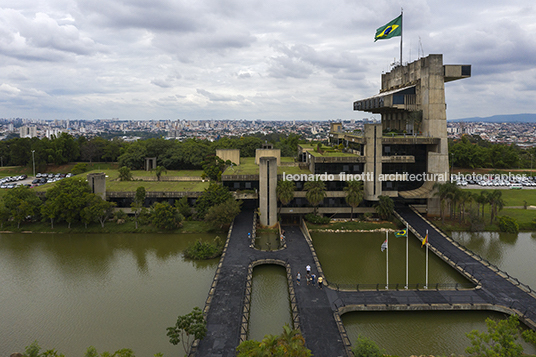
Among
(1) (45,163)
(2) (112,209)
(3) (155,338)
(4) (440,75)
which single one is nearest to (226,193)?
(2) (112,209)

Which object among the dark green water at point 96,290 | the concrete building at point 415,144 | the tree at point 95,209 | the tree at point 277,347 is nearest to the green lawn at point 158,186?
the tree at point 95,209

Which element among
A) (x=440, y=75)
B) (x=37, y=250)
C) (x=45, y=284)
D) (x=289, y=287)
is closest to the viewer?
(x=289, y=287)

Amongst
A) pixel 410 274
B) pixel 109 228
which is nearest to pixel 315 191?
pixel 410 274

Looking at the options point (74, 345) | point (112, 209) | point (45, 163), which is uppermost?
point (45, 163)

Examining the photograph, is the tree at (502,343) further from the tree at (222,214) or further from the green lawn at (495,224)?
the tree at (222,214)

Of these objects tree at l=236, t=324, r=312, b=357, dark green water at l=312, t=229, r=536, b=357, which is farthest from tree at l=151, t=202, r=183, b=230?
tree at l=236, t=324, r=312, b=357

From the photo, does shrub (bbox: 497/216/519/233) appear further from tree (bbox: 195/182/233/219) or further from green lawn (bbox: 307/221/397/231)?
tree (bbox: 195/182/233/219)

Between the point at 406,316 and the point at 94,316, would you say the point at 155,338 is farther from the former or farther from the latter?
the point at 406,316
